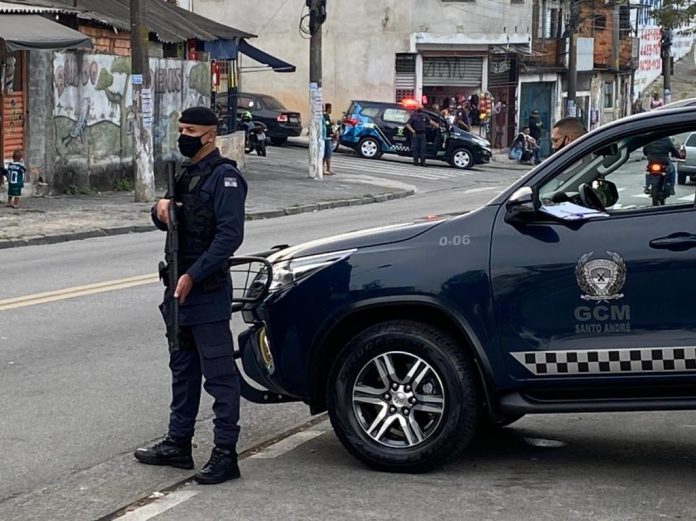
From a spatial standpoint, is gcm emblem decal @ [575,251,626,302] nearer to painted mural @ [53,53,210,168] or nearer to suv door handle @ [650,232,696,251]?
suv door handle @ [650,232,696,251]

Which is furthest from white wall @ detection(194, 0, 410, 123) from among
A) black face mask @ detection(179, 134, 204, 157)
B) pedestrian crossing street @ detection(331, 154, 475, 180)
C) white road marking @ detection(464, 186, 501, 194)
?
black face mask @ detection(179, 134, 204, 157)

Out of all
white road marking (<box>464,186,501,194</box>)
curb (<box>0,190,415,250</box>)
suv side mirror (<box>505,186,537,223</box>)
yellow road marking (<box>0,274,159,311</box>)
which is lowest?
white road marking (<box>464,186,501,194</box>)

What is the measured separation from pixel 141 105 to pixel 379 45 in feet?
83.3

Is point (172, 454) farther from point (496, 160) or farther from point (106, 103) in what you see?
point (496, 160)

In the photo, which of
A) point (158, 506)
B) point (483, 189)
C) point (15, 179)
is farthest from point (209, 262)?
point (483, 189)

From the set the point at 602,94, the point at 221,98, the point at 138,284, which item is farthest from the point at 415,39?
the point at 138,284

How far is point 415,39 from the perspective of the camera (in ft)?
157

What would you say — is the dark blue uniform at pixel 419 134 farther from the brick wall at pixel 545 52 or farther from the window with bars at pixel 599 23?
the window with bars at pixel 599 23

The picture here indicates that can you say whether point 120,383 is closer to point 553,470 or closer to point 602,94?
point 553,470

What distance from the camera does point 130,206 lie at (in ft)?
78.9

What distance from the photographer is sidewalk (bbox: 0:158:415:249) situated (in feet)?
65.4

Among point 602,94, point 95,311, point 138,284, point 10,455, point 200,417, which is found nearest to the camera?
point 10,455

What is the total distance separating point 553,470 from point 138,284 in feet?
25.5

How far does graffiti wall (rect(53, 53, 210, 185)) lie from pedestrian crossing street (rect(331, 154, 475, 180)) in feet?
25.5
